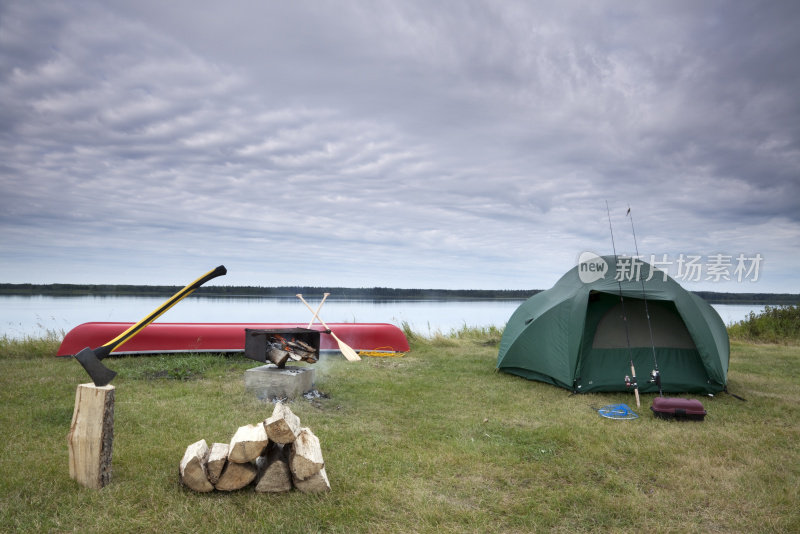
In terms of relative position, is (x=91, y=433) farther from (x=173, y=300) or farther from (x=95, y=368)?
(x=173, y=300)


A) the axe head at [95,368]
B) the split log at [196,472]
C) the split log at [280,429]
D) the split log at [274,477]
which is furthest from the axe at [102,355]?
the split log at [274,477]

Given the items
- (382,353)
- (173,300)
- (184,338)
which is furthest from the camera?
(382,353)

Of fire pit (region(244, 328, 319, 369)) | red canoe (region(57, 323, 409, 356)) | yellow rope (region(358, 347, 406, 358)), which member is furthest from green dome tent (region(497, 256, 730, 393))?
red canoe (region(57, 323, 409, 356))

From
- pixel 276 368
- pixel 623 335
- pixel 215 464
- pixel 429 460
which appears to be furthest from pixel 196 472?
pixel 623 335

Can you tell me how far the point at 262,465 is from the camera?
12.0 feet

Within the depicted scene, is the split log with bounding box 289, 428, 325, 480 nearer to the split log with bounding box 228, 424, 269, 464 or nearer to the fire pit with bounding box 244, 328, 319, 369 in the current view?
the split log with bounding box 228, 424, 269, 464

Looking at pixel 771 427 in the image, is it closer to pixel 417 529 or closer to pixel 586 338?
pixel 586 338

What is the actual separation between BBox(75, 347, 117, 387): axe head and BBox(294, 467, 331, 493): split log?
150cm

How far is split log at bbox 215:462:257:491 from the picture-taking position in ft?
11.4

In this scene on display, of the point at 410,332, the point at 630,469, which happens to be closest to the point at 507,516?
the point at 630,469

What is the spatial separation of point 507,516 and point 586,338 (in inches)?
164

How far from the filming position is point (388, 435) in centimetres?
492

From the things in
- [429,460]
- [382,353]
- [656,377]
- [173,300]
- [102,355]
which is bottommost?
[429,460]

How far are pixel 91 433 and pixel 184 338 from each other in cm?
620
